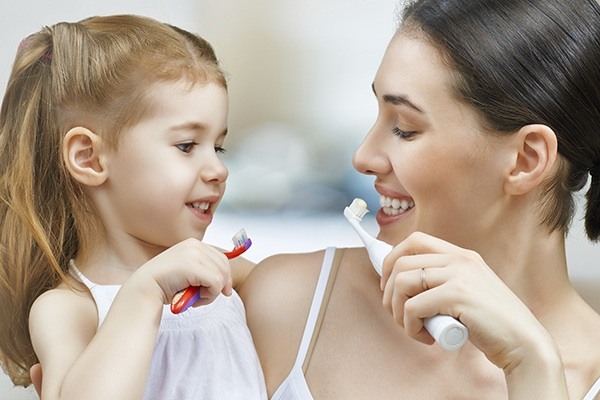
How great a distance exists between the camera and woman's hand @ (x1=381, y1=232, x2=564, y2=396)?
3.77 ft

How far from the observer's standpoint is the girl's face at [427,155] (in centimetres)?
133

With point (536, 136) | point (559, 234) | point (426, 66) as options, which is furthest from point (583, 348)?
point (426, 66)

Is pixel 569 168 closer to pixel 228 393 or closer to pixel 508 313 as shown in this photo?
pixel 508 313

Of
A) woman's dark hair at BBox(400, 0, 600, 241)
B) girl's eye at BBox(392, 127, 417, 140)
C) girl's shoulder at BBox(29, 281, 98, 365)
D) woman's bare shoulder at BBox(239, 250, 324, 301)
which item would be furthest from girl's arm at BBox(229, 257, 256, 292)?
woman's dark hair at BBox(400, 0, 600, 241)

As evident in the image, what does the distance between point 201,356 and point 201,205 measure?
0.75 feet

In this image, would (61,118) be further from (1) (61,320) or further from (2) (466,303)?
(2) (466,303)

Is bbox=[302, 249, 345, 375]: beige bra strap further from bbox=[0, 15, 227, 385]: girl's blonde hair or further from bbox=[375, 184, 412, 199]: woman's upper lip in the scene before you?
bbox=[0, 15, 227, 385]: girl's blonde hair

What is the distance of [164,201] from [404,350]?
0.42 meters

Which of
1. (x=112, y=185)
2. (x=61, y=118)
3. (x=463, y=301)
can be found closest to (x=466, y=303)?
(x=463, y=301)

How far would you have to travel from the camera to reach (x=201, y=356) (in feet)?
4.55

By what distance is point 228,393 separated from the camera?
135cm

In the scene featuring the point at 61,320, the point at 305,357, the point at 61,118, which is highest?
the point at 61,118

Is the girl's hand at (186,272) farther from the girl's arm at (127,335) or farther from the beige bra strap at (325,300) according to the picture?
the beige bra strap at (325,300)

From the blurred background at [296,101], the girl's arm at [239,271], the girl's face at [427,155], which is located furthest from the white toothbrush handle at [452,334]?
the blurred background at [296,101]
